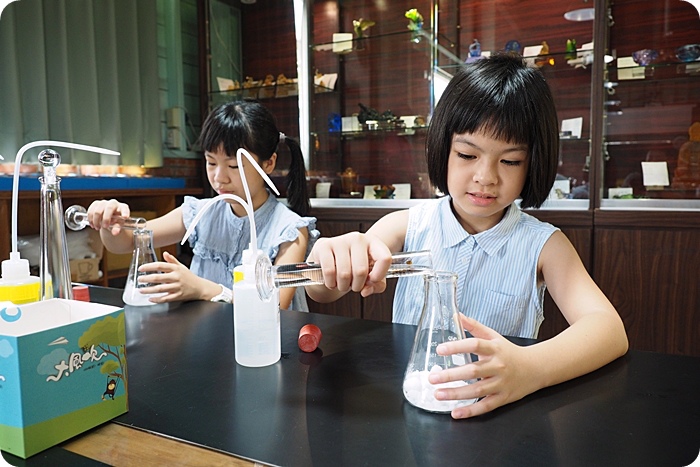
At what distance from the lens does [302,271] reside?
0.63 metres

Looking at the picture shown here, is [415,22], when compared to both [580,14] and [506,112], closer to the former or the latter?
[580,14]

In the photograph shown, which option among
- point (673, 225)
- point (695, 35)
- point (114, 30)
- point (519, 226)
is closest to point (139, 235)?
point (519, 226)

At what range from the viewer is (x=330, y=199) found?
2.78 meters

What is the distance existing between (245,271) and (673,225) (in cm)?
188

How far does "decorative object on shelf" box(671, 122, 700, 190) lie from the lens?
2.21 meters

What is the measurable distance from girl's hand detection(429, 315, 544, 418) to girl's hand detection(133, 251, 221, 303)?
672mm

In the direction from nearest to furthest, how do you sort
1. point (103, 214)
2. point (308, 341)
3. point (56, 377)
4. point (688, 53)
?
point (56, 377)
point (308, 341)
point (103, 214)
point (688, 53)

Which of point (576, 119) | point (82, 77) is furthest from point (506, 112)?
point (82, 77)

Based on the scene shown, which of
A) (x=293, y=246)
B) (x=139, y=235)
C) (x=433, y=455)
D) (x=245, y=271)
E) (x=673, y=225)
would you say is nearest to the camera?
(x=433, y=455)

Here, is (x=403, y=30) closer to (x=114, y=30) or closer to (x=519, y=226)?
(x=114, y=30)

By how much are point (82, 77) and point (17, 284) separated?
2279mm

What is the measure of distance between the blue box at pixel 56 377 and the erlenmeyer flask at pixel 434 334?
32cm

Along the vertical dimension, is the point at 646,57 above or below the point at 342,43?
below

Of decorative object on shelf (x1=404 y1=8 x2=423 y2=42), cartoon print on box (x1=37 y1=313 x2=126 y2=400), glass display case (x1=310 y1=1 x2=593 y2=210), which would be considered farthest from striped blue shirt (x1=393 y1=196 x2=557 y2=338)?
decorative object on shelf (x1=404 y1=8 x2=423 y2=42)
